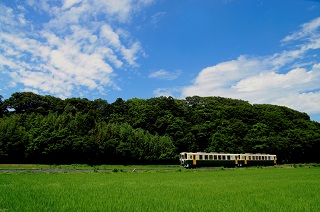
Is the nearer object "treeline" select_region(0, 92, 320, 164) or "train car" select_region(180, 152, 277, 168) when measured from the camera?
"train car" select_region(180, 152, 277, 168)

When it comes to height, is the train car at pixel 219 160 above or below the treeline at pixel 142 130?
below

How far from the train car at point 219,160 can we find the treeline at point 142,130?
1105cm

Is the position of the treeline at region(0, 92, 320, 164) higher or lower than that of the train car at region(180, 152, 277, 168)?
higher

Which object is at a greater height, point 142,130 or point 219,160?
point 142,130

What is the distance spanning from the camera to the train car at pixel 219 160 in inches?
1633

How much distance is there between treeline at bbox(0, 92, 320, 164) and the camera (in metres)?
46.0

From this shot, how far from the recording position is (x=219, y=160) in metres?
44.5

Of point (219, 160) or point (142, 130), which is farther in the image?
point (142, 130)

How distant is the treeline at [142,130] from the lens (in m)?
46.0

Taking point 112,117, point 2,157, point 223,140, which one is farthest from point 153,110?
point 2,157

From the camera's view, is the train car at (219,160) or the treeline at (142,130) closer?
the train car at (219,160)

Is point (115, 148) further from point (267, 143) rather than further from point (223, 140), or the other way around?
point (267, 143)

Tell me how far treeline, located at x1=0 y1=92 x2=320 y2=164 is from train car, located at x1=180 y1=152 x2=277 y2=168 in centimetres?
1105

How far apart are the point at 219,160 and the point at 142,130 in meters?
18.1
